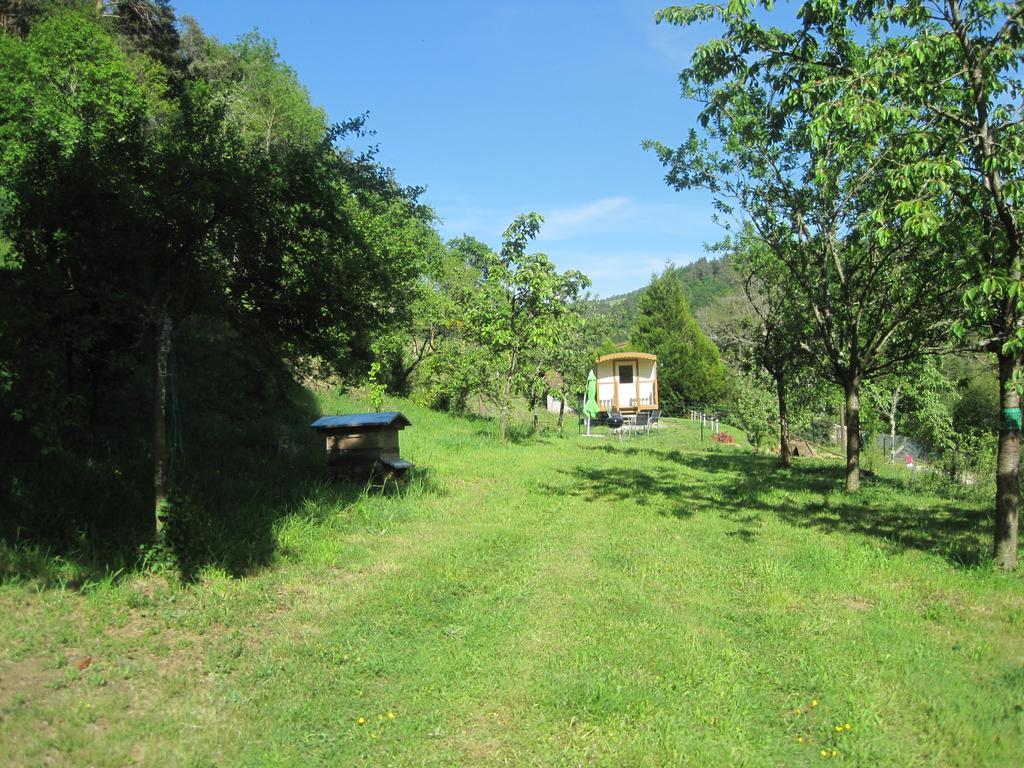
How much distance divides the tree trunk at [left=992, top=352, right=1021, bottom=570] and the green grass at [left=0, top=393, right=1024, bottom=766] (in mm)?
250

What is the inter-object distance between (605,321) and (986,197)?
23.3 m

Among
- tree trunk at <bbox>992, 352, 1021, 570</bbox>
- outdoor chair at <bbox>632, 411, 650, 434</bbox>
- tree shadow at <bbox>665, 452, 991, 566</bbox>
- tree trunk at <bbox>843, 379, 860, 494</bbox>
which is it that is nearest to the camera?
tree trunk at <bbox>992, 352, 1021, 570</bbox>

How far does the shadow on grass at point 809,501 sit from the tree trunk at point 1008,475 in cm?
24

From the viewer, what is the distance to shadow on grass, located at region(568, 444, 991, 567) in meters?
8.41

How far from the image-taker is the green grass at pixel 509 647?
367 centimetres

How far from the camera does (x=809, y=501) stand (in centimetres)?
1095

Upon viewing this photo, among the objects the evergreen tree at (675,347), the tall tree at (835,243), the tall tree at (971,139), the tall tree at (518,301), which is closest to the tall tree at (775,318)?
the tall tree at (835,243)

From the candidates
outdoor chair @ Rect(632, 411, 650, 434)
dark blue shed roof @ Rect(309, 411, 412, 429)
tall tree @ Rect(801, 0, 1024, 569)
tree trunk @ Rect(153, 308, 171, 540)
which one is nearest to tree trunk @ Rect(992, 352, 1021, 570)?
tall tree @ Rect(801, 0, 1024, 569)

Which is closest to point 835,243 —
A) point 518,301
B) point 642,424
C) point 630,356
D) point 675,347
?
point 518,301

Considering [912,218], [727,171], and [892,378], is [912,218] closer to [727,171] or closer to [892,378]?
[727,171]

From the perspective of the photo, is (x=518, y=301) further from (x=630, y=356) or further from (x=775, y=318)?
(x=630, y=356)

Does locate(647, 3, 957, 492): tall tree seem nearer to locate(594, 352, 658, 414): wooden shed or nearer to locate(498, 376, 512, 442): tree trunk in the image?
locate(498, 376, 512, 442): tree trunk

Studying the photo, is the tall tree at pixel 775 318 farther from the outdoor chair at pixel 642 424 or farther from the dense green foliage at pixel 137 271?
the outdoor chair at pixel 642 424

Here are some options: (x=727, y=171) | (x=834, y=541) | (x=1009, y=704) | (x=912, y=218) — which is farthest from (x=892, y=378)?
(x=1009, y=704)
